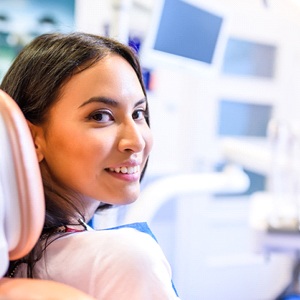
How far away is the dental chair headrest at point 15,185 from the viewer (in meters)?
0.55

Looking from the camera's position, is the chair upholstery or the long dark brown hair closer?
the chair upholstery

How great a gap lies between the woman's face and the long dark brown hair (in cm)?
2

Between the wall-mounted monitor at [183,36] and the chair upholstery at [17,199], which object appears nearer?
the chair upholstery at [17,199]

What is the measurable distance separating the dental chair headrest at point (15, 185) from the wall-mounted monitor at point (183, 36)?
2.77 ft

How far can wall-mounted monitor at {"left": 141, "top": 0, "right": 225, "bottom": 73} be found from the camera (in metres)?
1.44

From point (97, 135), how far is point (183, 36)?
0.86 metres

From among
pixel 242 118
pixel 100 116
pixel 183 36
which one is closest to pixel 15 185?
pixel 100 116

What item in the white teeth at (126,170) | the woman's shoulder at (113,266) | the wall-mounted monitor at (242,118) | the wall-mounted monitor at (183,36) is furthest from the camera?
the wall-mounted monitor at (242,118)

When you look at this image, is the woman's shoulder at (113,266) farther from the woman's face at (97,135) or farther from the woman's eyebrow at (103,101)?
the woman's eyebrow at (103,101)

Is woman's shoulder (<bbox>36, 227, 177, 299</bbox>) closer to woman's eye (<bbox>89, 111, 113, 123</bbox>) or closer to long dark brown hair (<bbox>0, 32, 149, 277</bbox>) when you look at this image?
long dark brown hair (<bbox>0, 32, 149, 277</bbox>)

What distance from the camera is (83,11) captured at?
8.25ft

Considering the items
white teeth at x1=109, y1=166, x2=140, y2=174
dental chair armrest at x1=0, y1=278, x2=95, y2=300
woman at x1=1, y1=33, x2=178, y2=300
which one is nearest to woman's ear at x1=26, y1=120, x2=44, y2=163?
woman at x1=1, y1=33, x2=178, y2=300

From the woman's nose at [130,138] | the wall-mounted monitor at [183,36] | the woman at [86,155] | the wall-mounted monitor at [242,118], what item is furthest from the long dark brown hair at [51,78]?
the wall-mounted monitor at [242,118]

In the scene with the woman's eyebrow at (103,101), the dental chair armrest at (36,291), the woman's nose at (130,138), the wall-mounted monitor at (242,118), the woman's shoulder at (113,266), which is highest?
the woman's eyebrow at (103,101)
